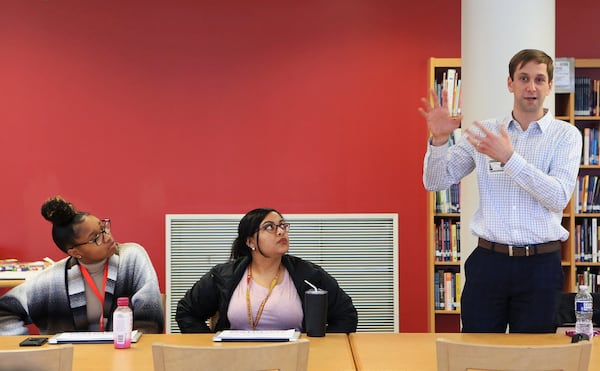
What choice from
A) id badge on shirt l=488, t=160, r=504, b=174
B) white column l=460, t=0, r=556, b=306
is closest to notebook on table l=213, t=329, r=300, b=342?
id badge on shirt l=488, t=160, r=504, b=174

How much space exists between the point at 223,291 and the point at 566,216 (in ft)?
10.1

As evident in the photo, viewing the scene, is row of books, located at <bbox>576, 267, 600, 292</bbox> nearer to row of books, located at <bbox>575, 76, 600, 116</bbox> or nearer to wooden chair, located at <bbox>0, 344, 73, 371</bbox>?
row of books, located at <bbox>575, 76, 600, 116</bbox>

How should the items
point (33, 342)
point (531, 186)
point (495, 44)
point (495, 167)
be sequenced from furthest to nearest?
point (495, 44) < point (495, 167) < point (531, 186) < point (33, 342)

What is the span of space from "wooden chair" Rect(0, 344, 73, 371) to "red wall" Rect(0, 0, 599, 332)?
151 inches

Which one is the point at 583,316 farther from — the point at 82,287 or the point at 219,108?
the point at 219,108

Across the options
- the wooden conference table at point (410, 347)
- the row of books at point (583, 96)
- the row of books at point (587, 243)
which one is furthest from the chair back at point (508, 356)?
the row of books at point (583, 96)

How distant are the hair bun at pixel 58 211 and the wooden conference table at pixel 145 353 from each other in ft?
2.34

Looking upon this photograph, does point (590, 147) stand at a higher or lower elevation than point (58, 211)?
higher

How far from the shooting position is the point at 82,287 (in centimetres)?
Answer: 363

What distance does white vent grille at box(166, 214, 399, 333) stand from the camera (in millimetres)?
5957

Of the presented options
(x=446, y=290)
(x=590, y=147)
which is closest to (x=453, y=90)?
(x=590, y=147)

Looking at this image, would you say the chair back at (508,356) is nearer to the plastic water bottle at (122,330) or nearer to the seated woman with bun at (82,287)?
the plastic water bottle at (122,330)

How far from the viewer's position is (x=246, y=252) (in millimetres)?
3842

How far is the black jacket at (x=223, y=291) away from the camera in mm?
3600
